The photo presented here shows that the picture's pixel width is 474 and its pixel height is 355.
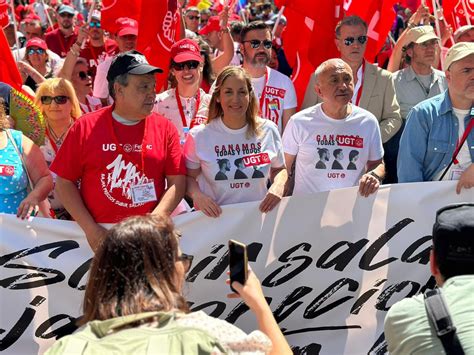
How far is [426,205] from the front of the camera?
18.9ft

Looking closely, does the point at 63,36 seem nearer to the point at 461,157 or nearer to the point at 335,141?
the point at 335,141

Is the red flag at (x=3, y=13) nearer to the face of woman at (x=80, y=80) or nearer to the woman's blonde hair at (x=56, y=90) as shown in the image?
the face of woman at (x=80, y=80)

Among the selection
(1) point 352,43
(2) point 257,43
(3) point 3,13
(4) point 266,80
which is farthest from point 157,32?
(1) point 352,43

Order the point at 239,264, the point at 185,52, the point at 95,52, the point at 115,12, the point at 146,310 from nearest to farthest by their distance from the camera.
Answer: the point at 146,310 < the point at 239,264 < the point at 185,52 < the point at 115,12 < the point at 95,52

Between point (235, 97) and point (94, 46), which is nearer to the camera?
point (235, 97)

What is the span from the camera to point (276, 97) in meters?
7.18

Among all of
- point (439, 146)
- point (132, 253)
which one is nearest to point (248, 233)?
point (439, 146)

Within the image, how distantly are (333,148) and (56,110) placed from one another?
214cm

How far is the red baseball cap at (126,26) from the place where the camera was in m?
8.35

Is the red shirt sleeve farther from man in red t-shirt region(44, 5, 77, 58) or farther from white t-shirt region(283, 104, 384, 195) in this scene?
man in red t-shirt region(44, 5, 77, 58)

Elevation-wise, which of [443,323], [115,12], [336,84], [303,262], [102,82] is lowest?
[303,262]

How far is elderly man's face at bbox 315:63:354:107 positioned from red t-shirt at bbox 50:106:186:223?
125 cm

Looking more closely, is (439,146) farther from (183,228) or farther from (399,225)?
(183,228)

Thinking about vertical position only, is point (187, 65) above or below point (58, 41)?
above
